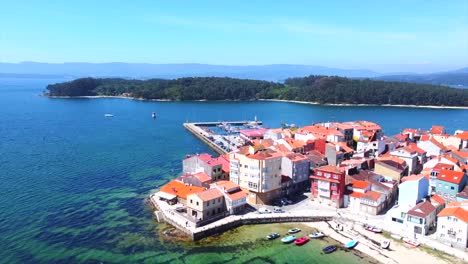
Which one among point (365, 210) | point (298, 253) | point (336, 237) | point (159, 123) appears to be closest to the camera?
point (298, 253)

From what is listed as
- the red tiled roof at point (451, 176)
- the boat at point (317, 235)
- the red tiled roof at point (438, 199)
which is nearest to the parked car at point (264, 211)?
the boat at point (317, 235)

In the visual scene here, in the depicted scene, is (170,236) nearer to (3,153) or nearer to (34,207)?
(34,207)

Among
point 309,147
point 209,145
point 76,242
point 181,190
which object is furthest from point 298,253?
point 209,145

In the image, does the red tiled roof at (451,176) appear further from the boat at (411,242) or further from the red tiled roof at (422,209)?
the boat at (411,242)

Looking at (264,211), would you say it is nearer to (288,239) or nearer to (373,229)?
(288,239)

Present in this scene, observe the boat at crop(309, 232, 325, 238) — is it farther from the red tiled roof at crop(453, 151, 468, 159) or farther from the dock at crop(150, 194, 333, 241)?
the red tiled roof at crop(453, 151, 468, 159)

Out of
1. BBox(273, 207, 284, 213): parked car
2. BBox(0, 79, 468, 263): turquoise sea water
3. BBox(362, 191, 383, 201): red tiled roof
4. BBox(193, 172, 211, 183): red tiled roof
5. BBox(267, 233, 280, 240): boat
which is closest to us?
BBox(0, 79, 468, 263): turquoise sea water

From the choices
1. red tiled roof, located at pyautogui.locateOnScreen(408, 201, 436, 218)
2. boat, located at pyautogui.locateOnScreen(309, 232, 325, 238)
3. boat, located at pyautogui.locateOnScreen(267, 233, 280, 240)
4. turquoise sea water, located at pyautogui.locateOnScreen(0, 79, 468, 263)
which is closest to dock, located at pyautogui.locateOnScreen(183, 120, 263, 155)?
turquoise sea water, located at pyautogui.locateOnScreen(0, 79, 468, 263)
